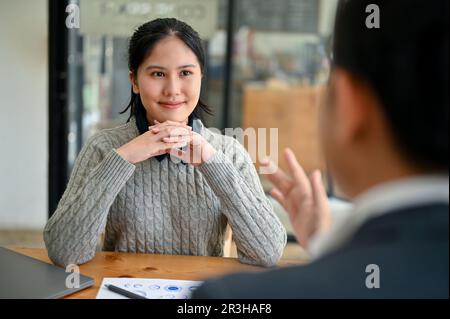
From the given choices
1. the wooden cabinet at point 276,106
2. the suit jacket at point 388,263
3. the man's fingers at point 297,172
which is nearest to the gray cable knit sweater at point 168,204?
the man's fingers at point 297,172

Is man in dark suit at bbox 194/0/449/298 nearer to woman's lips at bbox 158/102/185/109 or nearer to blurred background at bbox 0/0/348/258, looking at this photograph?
woman's lips at bbox 158/102/185/109

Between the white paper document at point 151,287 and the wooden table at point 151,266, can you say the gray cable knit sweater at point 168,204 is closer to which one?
the wooden table at point 151,266

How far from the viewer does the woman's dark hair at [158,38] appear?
1.16m

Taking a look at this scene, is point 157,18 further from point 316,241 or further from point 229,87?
point 229,87

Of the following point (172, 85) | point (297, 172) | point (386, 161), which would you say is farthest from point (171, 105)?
point (386, 161)

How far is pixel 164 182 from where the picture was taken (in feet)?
4.19

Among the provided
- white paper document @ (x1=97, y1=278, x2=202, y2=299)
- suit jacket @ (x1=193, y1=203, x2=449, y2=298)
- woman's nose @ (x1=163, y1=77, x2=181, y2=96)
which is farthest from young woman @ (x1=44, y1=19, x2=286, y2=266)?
suit jacket @ (x1=193, y1=203, x2=449, y2=298)

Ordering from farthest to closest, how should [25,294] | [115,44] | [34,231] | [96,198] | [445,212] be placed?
[34,231], [115,44], [96,198], [25,294], [445,212]

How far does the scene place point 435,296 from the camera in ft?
1.42

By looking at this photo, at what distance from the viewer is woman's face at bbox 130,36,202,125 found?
1.14m

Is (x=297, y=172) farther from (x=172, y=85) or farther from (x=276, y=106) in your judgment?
(x=276, y=106)
